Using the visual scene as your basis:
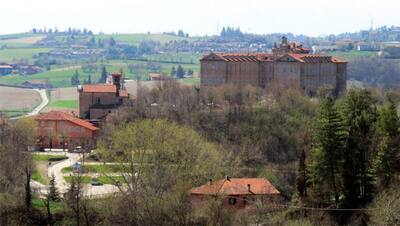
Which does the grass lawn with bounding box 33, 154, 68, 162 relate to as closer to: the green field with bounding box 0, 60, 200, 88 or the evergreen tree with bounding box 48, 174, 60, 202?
the evergreen tree with bounding box 48, 174, 60, 202

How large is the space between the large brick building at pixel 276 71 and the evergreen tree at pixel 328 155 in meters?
31.4

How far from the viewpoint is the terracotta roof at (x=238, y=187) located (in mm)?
38844

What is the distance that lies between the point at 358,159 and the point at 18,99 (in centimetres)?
7622

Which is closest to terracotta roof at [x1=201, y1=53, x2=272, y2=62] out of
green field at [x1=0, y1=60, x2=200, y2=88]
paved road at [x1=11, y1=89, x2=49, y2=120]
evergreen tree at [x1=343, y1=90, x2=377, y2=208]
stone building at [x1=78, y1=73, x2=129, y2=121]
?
stone building at [x1=78, y1=73, x2=129, y2=121]

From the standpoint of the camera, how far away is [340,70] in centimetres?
7288

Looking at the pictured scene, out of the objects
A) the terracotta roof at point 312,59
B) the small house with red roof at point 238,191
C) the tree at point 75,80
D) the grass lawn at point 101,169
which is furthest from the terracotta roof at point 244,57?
the tree at point 75,80

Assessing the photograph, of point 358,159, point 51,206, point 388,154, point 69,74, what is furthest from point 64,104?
point 388,154

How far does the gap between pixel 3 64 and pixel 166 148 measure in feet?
389

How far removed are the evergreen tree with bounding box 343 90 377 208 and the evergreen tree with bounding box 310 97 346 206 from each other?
327mm

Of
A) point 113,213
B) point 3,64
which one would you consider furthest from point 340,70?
point 3,64

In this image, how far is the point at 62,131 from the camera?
61406 mm

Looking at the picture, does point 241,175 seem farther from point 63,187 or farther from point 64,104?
point 64,104

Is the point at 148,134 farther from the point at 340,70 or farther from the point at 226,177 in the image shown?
the point at 340,70

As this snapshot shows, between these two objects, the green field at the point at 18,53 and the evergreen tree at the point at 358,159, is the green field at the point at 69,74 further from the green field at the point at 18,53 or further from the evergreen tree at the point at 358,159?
the evergreen tree at the point at 358,159
